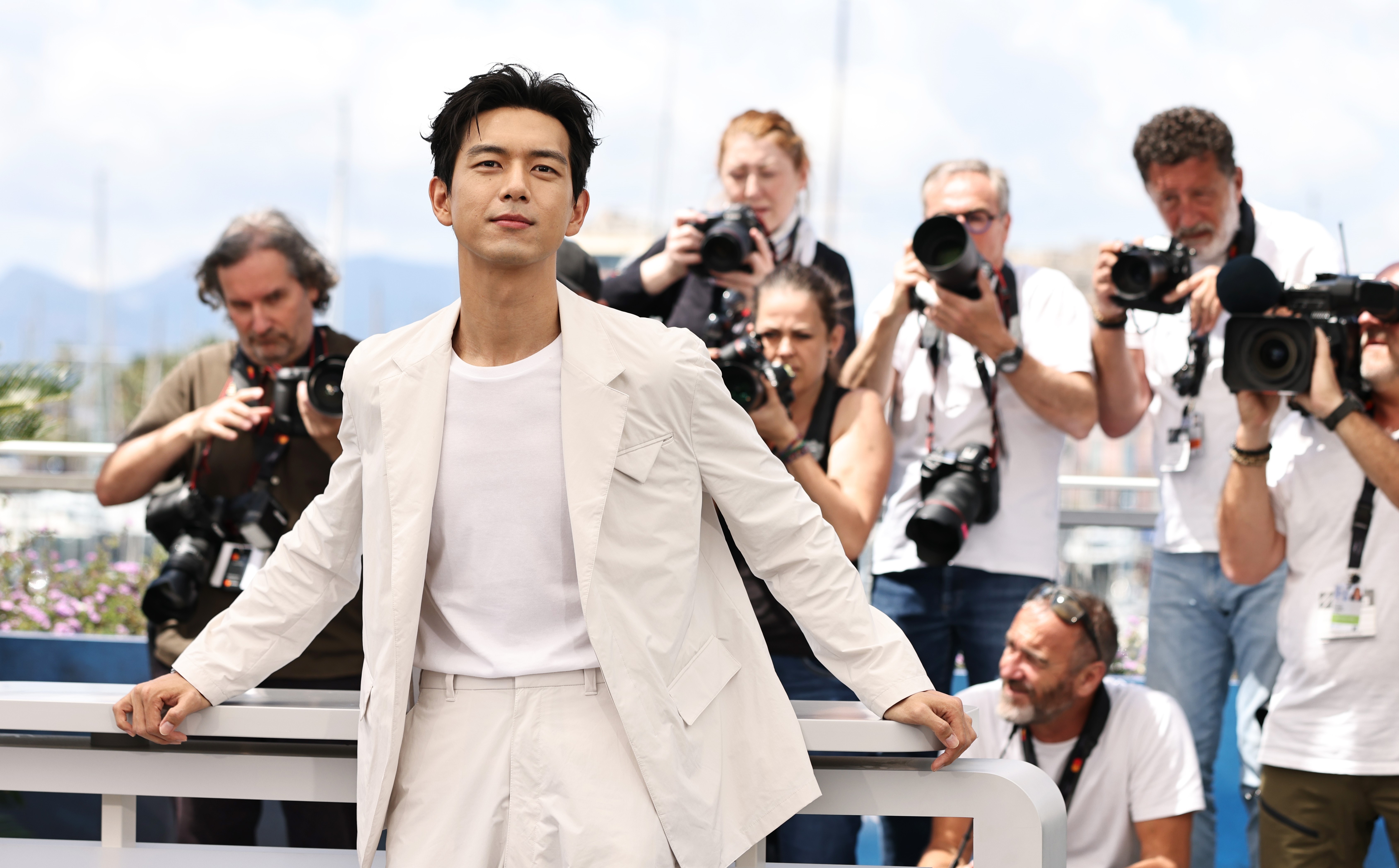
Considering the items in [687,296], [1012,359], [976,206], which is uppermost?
[976,206]

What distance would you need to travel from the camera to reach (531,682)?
158 centimetres

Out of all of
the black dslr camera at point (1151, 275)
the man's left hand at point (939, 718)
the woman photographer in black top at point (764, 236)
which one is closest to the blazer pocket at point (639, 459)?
the man's left hand at point (939, 718)

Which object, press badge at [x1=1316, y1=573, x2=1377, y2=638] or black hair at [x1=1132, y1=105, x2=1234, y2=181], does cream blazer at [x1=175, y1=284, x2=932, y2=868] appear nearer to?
press badge at [x1=1316, y1=573, x2=1377, y2=638]

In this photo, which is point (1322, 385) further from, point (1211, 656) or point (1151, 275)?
point (1211, 656)

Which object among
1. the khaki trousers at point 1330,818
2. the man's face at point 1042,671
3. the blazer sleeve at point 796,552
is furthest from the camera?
the man's face at point 1042,671

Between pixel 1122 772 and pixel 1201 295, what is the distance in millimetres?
1099

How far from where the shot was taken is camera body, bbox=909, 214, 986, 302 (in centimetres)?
300

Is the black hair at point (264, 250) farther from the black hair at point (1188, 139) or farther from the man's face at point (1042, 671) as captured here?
the black hair at point (1188, 139)

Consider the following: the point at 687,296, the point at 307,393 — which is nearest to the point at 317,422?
the point at 307,393

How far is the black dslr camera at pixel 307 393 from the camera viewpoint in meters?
2.70

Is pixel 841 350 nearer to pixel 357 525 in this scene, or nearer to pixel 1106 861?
pixel 1106 861

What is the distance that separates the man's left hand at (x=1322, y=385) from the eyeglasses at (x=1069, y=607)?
64 cm

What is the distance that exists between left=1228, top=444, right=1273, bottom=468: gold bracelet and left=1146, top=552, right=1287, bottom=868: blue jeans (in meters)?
0.37

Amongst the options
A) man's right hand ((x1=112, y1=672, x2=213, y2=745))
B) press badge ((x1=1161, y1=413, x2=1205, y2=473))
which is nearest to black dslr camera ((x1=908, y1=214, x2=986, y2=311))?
press badge ((x1=1161, y1=413, x2=1205, y2=473))
